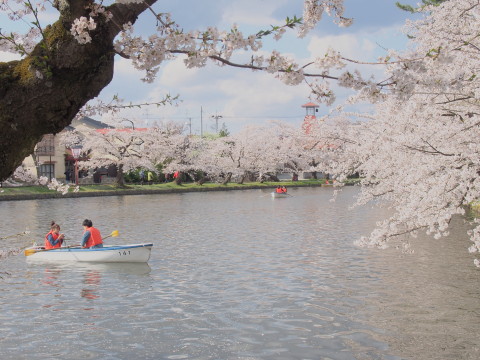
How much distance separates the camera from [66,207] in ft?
137

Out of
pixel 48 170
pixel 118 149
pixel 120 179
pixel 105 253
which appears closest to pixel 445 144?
pixel 105 253

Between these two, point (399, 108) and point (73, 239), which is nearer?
point (399, 108)

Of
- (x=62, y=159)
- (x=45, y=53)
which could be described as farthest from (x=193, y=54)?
(x=62, y=159)

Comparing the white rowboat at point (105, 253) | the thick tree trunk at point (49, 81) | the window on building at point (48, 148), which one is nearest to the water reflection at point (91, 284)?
the white rowboat at point (105, 253)

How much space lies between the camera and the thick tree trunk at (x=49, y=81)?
3.82m

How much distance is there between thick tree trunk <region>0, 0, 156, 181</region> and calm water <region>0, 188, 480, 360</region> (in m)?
7.07

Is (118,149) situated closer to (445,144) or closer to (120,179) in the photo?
(120,179)

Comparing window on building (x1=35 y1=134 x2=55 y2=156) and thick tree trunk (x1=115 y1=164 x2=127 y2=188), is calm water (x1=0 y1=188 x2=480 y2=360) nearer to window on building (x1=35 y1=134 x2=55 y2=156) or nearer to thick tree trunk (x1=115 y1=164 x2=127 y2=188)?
thick tree trunk (x1=115 y1=164 x2=127 y2=188)

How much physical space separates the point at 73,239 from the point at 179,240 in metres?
4.64

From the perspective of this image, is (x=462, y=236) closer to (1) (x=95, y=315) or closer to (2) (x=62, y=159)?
(1) (x=95, y=315)

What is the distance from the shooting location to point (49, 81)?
3.82 metres

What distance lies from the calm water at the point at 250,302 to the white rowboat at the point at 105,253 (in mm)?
283

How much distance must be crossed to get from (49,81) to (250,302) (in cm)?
1084

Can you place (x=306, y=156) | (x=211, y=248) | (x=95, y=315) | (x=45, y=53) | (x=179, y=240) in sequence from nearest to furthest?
(x=45, y=53) < (x=95, y=315) < (x=211, y=248) < (x=179, y=240) < (x=306, y=156)
